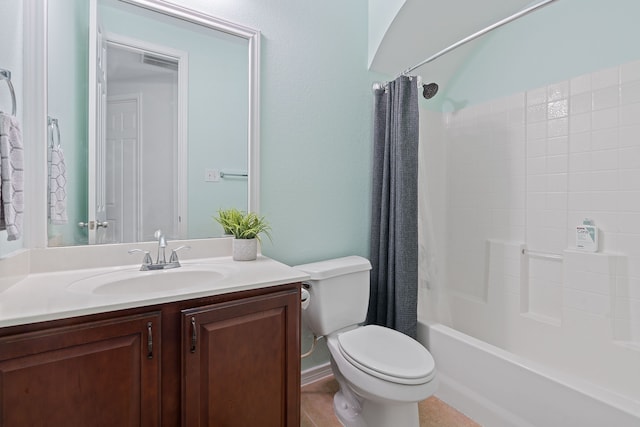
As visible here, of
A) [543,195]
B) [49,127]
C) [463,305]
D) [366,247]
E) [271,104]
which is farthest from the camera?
[463,305]

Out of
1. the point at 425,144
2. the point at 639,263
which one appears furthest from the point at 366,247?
the point at 639,263

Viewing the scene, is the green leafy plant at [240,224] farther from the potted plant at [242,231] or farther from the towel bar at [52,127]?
the towel bar at [52,127]

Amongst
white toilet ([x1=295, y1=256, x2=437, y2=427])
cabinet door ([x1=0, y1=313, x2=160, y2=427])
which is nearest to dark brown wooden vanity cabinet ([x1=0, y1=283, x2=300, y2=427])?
cabinet door ([x1=0, y1=313, x2=160, y2=427])

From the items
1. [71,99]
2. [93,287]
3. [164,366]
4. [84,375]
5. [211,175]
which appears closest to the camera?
[84,375]

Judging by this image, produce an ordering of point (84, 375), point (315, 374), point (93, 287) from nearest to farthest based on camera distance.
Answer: point (84, 375) → point (93, 287) → point (315, 374)

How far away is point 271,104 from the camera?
1661 millimetres

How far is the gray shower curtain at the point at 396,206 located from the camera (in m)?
1.77

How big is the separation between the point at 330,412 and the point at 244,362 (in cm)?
82

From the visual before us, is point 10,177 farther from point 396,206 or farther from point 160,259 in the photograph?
point 396,206

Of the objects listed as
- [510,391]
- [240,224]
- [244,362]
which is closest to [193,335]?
[244,362]

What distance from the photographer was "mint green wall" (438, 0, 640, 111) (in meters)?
1.66

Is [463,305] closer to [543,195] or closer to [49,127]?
[543,195]

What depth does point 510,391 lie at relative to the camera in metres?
1.37

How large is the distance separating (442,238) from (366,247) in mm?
678
